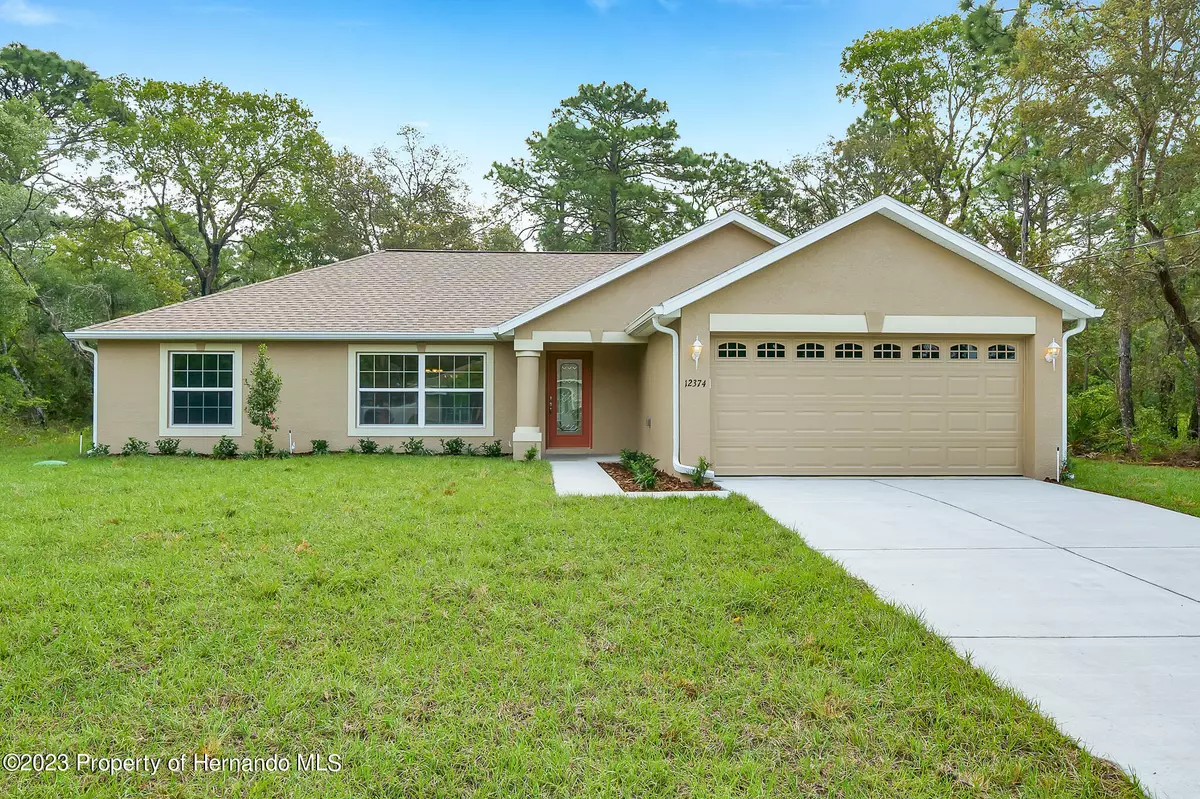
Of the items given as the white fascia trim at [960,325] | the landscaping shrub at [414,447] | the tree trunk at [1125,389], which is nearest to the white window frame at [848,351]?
the white fascia trim at [960,325]

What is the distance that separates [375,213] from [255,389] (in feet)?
59.9

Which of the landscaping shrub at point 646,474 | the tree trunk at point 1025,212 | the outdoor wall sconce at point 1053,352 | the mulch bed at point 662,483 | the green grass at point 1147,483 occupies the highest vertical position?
the tree trunk at point 1025,212

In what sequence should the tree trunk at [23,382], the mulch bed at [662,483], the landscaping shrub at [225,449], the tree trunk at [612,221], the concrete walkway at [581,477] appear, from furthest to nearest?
the tree trunk at [612,221]
the tree trunk at [23,382]
the landscaping shrub at [225,449]
the mulch bed at [662,483]
the concrete walkway at [581,477]

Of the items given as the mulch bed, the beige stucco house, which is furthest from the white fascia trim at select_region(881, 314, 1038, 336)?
the mulch bed

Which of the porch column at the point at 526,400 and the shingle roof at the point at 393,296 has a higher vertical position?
the shingle roof at the point at 393,296

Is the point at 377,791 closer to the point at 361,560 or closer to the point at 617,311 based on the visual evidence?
the point at 361,560

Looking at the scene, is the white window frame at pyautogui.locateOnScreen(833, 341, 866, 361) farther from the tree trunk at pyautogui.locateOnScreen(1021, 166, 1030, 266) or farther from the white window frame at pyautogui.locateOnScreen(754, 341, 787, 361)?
the tree trunk at pyautogui.locateOnScreen(1021, 166, 1030, 266)

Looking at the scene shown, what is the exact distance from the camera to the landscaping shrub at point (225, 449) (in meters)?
12.4

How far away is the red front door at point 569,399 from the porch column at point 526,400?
1.74m

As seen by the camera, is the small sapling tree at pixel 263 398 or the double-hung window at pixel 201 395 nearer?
the small sapling tree at pixel 263 398

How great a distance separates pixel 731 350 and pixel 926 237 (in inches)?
133

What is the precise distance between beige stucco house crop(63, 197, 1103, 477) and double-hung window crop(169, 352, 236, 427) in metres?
0.04

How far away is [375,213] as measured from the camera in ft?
91.6

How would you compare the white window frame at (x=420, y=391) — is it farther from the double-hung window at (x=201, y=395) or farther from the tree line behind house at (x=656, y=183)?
the tree line behind house at (x=656, y=183)
